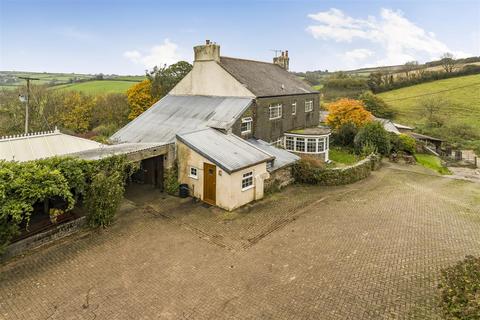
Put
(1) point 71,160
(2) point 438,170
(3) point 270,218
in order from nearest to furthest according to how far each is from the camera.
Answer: (1) point 71,160, (3) point 270,218, (2) point 438,170

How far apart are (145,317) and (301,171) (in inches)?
608

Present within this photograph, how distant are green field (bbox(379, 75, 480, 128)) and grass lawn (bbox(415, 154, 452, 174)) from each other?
22889 millimetres

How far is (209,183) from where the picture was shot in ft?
59.3

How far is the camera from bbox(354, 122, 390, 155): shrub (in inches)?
1246

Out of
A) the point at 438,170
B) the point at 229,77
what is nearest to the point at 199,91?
the point at 229,77

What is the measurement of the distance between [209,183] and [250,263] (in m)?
6.82

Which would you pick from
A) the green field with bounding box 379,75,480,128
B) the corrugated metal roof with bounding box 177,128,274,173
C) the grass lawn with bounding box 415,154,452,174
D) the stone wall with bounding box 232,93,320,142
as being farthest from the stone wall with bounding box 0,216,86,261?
the green field with bounding box 379,75,480,128

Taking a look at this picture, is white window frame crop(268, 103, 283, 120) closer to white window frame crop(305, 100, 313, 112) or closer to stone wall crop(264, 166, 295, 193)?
white window frame crop(305, 100, 313, 112)

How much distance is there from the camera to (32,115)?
3934cm

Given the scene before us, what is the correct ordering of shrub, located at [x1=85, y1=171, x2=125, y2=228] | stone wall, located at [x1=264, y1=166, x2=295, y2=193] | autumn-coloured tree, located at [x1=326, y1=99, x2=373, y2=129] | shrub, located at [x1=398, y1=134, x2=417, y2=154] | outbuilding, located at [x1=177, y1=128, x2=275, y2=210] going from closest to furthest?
shrub, located at [x1=85, y1=171, x2=125, y2=228], outbuilding, located at [x1=177, y1=128, x2=275, y2=210], stone wall, located at [x1=264, y1=166, x2=295, y2=193], shrub, located at [x1=398, y1=134, x2=417, y2=154], autumn-coloured tree, located at [x1=326, y1=99, x2=373, y2=129]

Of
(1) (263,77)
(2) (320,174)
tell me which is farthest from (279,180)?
(1) (263,77)

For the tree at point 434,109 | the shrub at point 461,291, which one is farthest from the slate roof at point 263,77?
the tree at point 434,109

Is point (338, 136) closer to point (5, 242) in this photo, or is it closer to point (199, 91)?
point (199, 91)

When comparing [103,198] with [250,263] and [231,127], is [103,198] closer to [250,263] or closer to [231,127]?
[250,263]
